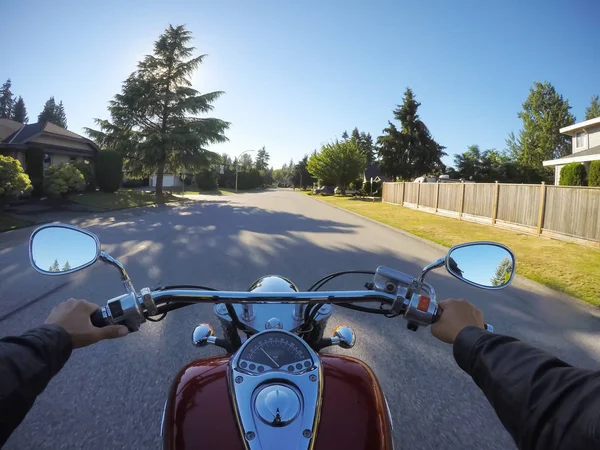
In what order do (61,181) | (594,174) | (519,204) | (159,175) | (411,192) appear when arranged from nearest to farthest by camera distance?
(519,204), (594,174), (61,181), (411,192), (159,175)

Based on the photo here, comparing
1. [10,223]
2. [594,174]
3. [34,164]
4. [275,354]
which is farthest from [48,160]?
[594,174]

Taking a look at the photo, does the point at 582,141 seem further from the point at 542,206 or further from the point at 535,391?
the point at 535,391

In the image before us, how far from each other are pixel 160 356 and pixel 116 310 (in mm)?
2409

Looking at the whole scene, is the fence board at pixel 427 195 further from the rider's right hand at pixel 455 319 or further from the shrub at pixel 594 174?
the rider's right hand at pixel 455 319

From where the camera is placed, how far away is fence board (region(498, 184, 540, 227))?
1302 cm

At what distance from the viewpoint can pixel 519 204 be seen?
13.9 metres

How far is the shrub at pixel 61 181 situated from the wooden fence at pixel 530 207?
20308mm

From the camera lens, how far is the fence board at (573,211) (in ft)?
34.1

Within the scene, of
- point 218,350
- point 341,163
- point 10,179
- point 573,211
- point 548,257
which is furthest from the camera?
point 341,163

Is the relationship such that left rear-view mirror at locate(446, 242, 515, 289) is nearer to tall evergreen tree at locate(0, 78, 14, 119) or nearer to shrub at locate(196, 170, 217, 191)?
shrub at locate(196, 170, 217, 191)

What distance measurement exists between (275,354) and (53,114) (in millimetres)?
98561

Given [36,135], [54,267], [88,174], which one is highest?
[36,135]

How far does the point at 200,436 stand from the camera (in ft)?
3.49

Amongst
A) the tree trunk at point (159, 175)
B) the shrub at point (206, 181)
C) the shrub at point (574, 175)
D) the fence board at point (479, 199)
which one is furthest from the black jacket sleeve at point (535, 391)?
the shrub at point (206, 181)
